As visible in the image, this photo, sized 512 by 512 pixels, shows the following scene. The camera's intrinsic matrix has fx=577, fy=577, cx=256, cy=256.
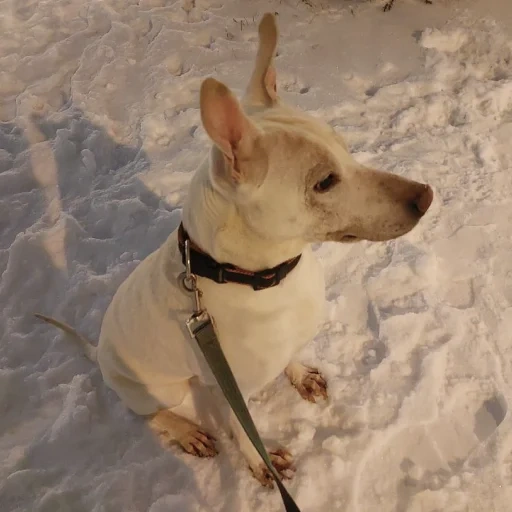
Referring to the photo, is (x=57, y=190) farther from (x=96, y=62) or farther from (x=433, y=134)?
(x=433, y=134)

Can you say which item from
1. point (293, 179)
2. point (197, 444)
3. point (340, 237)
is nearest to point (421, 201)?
A: point (340, 237)

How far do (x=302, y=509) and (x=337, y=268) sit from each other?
1115 mm

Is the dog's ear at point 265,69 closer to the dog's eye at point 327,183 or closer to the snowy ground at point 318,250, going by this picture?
the dog's eye at point 327,183

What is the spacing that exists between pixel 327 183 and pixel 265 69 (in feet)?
1.28

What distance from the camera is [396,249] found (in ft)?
9.19

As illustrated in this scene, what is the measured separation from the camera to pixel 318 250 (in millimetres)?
2824

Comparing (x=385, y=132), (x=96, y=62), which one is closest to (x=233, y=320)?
(x=385, y=132)

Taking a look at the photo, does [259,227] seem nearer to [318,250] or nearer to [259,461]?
[259,461]

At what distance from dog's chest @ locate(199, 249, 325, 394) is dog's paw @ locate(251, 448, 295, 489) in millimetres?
438

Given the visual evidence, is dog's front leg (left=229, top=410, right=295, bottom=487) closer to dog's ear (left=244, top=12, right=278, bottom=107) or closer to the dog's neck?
the dog's neck

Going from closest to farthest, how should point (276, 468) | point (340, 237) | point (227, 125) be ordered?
point (227, 125) → point (340, 237) → point (276, 468)

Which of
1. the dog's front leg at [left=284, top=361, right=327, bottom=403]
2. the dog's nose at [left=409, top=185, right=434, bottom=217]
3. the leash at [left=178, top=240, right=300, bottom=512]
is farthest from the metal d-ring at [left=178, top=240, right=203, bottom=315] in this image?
the dog's front leg at [left=284, top=361, right=327, bottom=403]

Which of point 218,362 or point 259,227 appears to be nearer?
point 259,227

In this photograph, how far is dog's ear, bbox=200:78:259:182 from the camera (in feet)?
4.28
